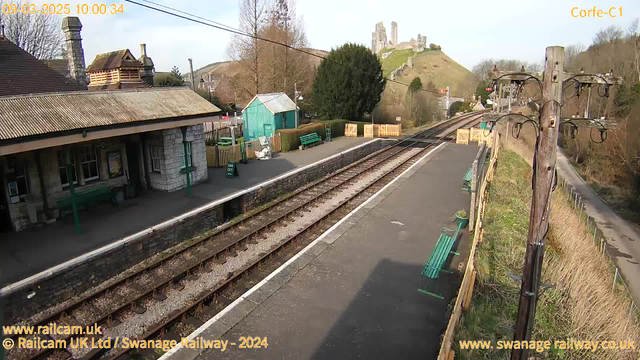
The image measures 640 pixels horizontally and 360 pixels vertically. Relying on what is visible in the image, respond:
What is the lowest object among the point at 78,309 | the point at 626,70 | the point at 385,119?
the point at 78,309

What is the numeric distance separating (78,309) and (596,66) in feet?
151

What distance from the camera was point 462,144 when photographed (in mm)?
29016

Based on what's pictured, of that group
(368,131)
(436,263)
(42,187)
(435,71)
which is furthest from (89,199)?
(435,71)

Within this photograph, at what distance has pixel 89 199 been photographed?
495 inches

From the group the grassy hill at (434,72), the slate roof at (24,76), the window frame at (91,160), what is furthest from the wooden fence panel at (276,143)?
the grassy hill at (434,72)

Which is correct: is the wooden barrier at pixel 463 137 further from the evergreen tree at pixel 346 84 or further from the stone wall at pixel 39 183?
the stone wall at pixel 39 183

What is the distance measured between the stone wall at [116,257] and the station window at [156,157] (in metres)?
3.07

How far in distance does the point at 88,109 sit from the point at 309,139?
15.2m

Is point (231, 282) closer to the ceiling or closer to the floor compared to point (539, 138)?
closer to the floor

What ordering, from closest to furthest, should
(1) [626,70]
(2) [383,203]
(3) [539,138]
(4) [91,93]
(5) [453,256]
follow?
(3) [539,138], (5) [453,256], (4) [91,93], (2) [383,203], (1) [626,70]

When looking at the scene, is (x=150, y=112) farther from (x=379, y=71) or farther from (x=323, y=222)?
(x=379, y=71)

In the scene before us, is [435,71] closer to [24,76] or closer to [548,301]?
[24,76]

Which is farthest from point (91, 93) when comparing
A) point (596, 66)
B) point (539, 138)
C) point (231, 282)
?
point (596, 66)

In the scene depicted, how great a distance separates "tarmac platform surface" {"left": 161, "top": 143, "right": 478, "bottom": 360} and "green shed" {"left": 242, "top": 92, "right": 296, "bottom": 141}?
14594mm
